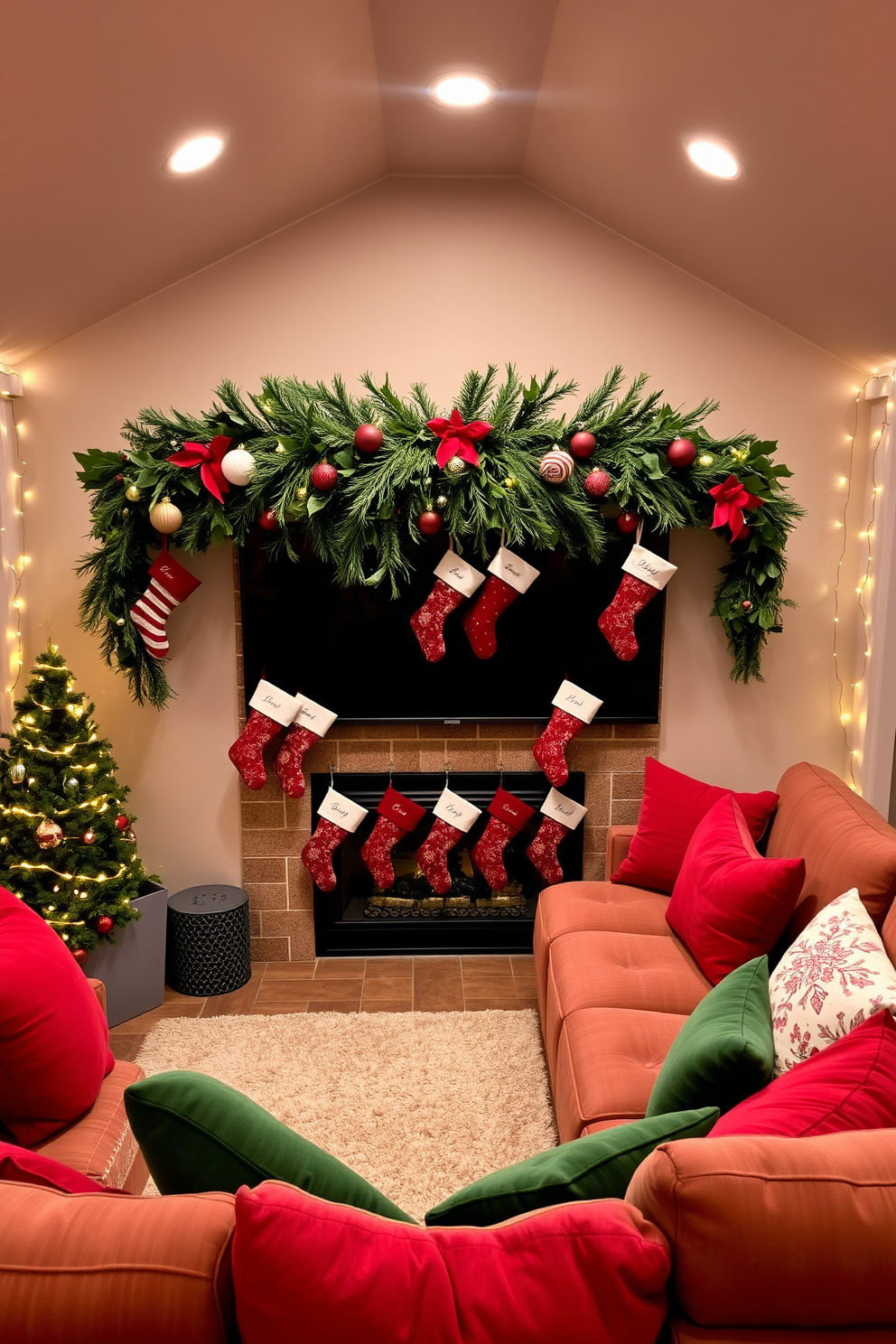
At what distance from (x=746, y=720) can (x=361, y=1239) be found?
284cm

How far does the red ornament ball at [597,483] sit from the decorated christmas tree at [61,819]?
1.78 metres

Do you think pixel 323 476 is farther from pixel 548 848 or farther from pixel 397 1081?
pixel 397 1081

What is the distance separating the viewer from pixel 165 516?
3049 mm

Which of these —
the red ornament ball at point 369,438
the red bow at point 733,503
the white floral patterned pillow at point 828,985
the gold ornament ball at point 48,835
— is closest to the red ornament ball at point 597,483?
the red bow at point 733,503

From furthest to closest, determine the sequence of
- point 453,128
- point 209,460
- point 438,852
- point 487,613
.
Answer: point 438,852 → point 487,613 → point 209,460 → point 453,128

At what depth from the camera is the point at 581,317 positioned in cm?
338

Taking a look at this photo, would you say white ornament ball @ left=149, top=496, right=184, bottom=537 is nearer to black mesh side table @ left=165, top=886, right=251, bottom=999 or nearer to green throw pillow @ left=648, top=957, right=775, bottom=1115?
black mesh side table @ left=165, top=886, right=251, bottom=999

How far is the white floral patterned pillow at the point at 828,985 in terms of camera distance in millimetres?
1649

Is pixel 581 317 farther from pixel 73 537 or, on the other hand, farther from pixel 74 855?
pixel 74 855

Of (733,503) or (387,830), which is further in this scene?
(387,830)

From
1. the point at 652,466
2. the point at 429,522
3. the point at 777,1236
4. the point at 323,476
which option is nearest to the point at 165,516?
the point at 323,476

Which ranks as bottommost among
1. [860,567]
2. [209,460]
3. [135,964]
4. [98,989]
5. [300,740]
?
[135,964]

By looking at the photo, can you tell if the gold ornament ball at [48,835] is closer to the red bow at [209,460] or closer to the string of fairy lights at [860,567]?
the red bow at [209,460]

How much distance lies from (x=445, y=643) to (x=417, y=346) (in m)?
1.07
